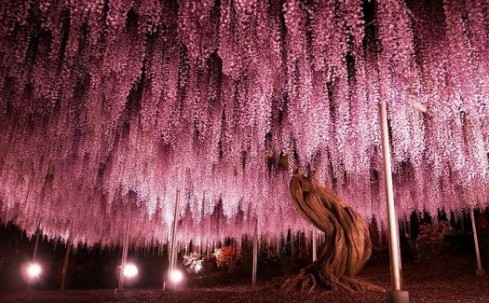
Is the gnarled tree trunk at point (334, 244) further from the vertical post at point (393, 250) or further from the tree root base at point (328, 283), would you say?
the vertical post at point (393, 250)

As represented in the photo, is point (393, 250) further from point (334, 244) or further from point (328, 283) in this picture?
point (334, 244)

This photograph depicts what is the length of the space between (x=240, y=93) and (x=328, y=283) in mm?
3186

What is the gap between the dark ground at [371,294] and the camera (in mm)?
5086

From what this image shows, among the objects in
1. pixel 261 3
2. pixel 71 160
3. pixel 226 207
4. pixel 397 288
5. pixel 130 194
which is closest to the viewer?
pixel 397 288

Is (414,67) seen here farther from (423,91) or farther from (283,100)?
(283,100)

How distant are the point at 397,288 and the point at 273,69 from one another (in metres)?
2.76

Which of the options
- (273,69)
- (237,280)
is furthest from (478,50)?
(237,280)

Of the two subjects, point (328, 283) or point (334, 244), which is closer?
point (328, 283)

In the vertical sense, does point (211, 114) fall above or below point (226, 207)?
above

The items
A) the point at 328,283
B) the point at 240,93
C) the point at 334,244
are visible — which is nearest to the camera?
the point at 240,93

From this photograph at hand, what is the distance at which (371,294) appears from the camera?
526cm

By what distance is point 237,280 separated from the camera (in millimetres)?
13031

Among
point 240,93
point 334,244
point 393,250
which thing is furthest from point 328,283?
point 240,93

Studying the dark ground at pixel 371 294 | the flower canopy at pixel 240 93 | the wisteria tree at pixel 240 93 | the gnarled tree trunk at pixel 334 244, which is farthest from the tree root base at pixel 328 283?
the wisteria tree at pixel 240 93
